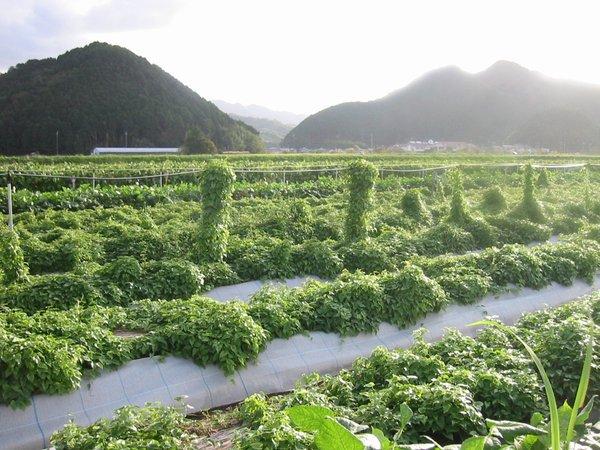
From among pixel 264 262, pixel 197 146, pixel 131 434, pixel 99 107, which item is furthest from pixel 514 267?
pixel 99 107

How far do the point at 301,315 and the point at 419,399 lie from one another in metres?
2.72

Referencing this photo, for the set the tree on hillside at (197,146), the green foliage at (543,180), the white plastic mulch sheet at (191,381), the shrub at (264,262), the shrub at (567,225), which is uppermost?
the tree on hillside at (197,146)

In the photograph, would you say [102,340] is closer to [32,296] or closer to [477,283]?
[32,296]

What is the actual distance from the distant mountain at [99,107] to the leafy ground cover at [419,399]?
67.0 m

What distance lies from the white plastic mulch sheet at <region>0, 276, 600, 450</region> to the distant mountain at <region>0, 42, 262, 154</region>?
2583 inches

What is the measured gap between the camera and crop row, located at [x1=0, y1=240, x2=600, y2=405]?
16.6 feet

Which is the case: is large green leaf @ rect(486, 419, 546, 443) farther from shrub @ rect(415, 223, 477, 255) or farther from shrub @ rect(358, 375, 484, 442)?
shrub @ rect(415, 223, 477, 255)

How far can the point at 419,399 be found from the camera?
14.4ft

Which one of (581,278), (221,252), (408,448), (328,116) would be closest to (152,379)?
(408,448)

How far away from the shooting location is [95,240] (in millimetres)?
11297

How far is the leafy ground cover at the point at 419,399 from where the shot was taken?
4.02 meters

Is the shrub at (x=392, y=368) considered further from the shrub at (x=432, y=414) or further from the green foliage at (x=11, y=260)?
the green foliage at (x=11, y=260)

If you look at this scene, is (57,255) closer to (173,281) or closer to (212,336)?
(173,281)

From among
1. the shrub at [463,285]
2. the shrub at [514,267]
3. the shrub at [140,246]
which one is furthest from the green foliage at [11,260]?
the shrub at [514,267]
